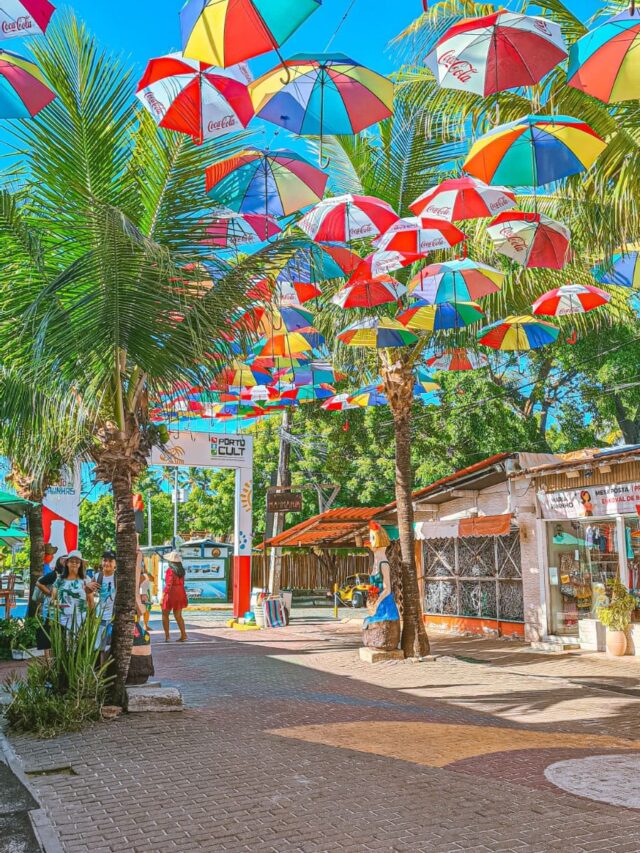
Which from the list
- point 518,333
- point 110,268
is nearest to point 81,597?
point 110,268

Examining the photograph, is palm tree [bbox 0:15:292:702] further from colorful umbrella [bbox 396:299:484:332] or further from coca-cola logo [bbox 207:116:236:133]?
colorful umbrella [bbox 396:299:484:332]

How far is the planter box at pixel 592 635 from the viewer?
578 inches

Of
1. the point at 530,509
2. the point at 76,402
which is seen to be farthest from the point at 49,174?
the point at 530,509

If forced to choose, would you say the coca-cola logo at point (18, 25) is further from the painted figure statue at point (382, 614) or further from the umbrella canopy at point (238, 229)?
the painted figure statue at point (382, 614)

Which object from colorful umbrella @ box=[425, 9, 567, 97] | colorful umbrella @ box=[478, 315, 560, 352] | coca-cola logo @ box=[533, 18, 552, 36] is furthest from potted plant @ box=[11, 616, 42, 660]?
coca-cola logo @ box=[533, 18, 552, 36]

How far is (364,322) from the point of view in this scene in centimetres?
1252

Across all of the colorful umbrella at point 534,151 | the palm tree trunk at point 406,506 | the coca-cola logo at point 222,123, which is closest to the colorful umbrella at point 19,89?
the coca-cola logo at point 222,123

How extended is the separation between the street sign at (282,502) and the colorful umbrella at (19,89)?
52.8ft

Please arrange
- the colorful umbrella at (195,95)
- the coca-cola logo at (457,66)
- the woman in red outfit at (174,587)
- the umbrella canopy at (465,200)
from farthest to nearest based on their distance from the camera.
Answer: the woman in red outfit at (174,587)
the umbrella canopy at (465,200)
the coca-cola logo at (457,66)
the colorful umbrella at (195,95)

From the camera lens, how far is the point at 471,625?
60.3 ft

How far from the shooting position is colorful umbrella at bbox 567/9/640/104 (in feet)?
Answer: 22.5

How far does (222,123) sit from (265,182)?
69.9 inches

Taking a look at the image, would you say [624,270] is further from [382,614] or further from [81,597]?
[81,597]

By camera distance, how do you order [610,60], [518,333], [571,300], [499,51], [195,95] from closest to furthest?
[610,60]
[499,51]
[195,95]
[571,300]
[518,333]
